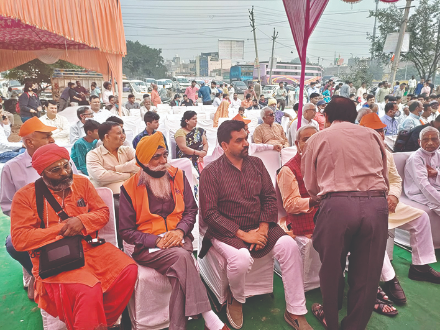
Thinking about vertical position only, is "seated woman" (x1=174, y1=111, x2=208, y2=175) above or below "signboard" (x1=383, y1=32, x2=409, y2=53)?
below

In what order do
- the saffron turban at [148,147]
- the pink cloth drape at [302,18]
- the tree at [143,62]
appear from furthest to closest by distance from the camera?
1. the tree at [143,62]
2. the pink cloth drape at [302,18]
3. the saffron turban at [148,147]

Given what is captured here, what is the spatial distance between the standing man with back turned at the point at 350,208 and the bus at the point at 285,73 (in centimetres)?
3675

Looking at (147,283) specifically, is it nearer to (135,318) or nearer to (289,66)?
(135,318)

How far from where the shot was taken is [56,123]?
5.95 metres

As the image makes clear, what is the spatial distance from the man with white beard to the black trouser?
0.81 m

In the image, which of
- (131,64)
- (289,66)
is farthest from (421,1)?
(131,64)

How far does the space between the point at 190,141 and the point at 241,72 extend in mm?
35819

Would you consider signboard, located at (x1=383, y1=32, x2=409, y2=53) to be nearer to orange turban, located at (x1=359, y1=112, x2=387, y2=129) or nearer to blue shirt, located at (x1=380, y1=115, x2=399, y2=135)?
blue shirt, located at (x1=380, y1=115, x2=399, y2=135)

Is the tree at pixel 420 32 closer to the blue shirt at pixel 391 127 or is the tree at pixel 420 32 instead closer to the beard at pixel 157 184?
the blue shirt at pixel 391 127

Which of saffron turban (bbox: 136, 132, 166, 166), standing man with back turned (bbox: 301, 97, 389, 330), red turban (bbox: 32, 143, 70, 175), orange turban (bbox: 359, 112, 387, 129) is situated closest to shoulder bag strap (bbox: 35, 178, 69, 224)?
red turban (bbox: 32, 143, 70, 175)

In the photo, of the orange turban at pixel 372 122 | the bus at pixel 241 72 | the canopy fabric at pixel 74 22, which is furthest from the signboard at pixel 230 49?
the orange turban at pixel 372 122

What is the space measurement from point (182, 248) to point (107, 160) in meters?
1.41

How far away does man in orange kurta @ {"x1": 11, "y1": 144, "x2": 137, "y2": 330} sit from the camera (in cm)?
188

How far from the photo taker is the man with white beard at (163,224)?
2.05 metres
